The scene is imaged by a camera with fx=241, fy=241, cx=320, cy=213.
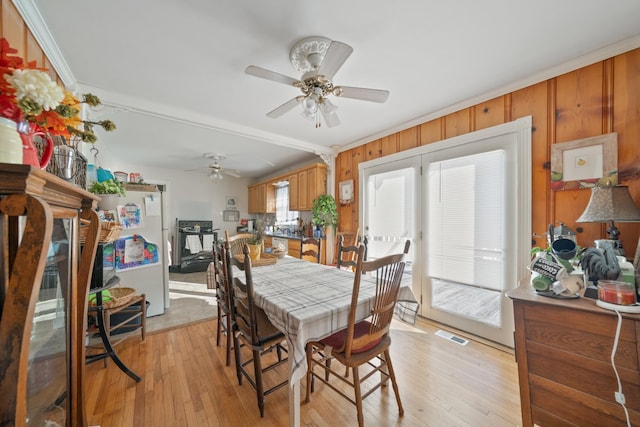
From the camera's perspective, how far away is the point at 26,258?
1.74 ft

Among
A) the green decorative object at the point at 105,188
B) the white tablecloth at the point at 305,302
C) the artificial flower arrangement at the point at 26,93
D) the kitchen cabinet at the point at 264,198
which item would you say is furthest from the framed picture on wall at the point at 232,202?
the artificial flower arrangement at the point at 26,93

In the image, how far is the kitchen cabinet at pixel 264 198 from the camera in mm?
5973

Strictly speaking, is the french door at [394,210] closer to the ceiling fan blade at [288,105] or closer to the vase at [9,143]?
the ceiling fan blade at [288,105]

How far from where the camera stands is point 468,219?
252cm

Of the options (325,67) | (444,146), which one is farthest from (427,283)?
(325,67)

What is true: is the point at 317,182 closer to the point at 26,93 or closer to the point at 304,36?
the point at 304,36

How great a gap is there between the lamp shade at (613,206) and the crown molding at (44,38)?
3.51 metres

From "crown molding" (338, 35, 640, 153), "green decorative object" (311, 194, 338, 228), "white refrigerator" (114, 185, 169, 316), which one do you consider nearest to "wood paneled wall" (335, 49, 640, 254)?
"crown molding" (338, 35, 640, 153)

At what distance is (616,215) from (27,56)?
11.9ft

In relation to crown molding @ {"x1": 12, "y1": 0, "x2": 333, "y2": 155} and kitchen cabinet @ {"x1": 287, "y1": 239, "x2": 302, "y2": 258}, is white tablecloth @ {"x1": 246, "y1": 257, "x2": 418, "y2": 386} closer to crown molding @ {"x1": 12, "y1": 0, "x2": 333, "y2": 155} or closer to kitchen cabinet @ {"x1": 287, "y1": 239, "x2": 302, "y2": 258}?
crown molding @ {"x1": 12, "y1": 0, "x2": 333, "y2": 155}

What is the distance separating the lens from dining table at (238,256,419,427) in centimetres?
120

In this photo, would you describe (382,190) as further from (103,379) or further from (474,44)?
(103,379)

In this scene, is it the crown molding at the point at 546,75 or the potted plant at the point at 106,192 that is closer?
the crown molding at the point at 546,75

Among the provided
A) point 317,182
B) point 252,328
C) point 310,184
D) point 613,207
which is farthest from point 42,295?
point 310,184
